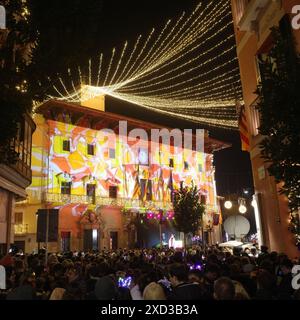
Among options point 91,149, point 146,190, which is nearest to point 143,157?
point 146,190

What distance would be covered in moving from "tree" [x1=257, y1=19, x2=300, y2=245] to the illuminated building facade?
1081 inches

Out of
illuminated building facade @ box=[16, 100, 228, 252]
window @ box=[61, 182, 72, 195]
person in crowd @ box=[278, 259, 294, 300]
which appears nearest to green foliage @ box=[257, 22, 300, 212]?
person in crowd @ box=[278, 259, 294, 300]

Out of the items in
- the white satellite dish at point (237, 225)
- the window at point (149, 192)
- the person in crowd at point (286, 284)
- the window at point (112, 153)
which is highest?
the window at point (112, 153)

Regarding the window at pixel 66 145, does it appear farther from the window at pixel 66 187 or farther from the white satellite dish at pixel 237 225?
the white satellite dish at pixel 237 225

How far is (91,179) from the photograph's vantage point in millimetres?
36781

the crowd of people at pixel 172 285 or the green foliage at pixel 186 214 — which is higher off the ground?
the green foliage at pixel 186 214

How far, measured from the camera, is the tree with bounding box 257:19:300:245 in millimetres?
7520

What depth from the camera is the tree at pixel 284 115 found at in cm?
752

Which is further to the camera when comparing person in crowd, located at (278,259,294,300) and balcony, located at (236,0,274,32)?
balcony, located at (236,0,274,32)

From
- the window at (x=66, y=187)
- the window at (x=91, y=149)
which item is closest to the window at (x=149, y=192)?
the window at (x=91, y=149)

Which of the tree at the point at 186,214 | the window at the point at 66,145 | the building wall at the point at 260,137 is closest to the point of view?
the building wall at the point at 260,137

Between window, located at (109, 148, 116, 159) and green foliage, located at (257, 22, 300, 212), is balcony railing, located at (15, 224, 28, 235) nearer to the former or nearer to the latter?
window, located at (109, 148, 116, 159)

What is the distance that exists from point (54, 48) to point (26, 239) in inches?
1070

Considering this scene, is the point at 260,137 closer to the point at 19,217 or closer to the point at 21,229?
the point at 21,229
